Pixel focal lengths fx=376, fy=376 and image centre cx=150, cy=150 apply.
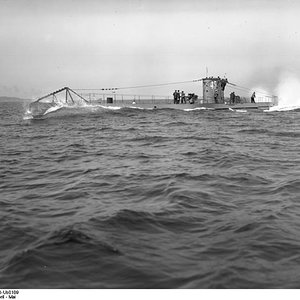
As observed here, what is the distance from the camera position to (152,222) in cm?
799

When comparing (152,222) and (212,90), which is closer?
(152,222)

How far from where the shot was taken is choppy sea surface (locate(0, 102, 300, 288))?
5.65 meters

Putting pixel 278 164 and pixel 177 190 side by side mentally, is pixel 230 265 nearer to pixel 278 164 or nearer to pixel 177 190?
pixel 177 190

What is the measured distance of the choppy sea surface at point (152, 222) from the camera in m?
5.65

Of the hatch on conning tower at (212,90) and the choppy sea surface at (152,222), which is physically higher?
the hatch on conning tower at (212,90)

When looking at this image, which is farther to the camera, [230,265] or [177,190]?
[177,190]

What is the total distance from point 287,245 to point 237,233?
93cm

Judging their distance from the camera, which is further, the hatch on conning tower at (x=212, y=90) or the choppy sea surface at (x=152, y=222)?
the hatch on conning tower at (x=212, y=90)

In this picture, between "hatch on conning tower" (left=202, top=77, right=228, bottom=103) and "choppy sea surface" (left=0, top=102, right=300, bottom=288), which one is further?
"hatch on conning tower" (left=202, top=77, right=228, bottom=103)

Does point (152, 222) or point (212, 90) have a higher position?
point (212, 90)

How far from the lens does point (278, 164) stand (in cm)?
1407

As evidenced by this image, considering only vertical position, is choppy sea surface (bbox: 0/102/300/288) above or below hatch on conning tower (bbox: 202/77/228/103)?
below

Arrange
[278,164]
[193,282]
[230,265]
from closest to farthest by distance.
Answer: [193,282], [230,265], [278,164]
